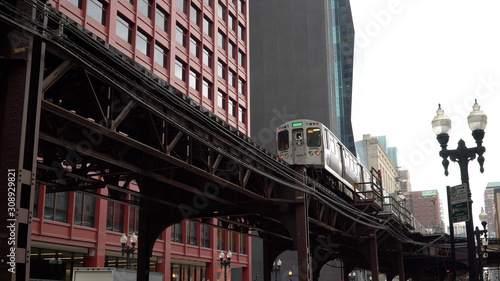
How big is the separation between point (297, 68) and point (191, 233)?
45294mm

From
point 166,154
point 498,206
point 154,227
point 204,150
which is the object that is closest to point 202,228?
point 154,227

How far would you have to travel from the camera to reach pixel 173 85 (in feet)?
153

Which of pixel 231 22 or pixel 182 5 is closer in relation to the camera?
pixel 182 5

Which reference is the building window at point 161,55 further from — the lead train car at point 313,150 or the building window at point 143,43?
the lead train car at point 313,150

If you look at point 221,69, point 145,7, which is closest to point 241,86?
point 221,69

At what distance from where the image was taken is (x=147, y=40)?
4544 centimetres

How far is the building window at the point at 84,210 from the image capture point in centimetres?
3606

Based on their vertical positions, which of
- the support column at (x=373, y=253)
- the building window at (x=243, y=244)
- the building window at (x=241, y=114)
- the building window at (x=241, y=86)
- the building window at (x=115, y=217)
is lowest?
the support column at (x=373, y=253)

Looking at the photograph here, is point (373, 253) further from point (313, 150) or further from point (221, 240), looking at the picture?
point (221, 240)

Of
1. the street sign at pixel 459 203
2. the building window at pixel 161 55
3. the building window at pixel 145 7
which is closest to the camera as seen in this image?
the street sign at pixel 459 203

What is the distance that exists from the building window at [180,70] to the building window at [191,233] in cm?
1338

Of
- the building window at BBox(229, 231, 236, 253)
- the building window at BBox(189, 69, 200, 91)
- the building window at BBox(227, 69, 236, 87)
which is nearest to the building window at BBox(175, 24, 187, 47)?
the building window at BBox(189, 69, 200, 91)

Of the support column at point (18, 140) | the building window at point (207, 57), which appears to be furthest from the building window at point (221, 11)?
the support column at point (18, 140)

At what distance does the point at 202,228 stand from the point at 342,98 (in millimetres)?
47280
